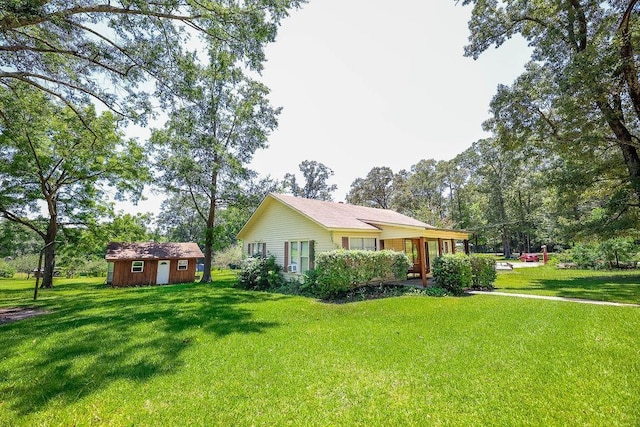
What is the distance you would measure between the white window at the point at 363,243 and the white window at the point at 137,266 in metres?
17.3

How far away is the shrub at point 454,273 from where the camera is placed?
11273 millimetres

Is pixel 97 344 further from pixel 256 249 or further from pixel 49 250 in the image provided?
pixel 49 250

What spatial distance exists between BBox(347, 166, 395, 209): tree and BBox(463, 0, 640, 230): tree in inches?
1068

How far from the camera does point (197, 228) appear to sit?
172 feet

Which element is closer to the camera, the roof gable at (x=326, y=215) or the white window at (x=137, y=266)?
the roof gable at (x=326, y=215)

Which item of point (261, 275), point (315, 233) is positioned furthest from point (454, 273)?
point (261, 275)

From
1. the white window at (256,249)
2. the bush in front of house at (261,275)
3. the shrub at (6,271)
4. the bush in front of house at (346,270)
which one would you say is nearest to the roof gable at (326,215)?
the white window at (256,249)

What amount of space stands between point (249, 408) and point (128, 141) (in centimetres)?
2217

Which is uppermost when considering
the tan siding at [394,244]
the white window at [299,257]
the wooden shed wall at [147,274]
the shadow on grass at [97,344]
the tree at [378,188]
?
the tree at [378,188]

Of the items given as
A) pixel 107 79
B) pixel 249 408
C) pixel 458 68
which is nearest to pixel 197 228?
pixel 107 79

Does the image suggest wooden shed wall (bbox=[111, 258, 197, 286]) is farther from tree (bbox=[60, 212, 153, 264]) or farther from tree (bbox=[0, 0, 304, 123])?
tree (bbox=[0, 0, 304, 123])

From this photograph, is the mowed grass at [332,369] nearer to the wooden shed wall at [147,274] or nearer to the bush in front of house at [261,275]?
the bush in front of house at [261,275]

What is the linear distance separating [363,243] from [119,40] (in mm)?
12440

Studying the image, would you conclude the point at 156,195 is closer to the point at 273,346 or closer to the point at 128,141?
the point at 128,141
